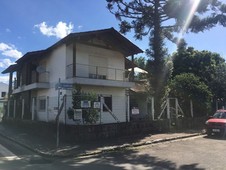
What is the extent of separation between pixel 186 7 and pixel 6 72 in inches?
822

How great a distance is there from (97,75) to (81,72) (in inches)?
63.6

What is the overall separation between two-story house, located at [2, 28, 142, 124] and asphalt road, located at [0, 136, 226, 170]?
20.8 ft

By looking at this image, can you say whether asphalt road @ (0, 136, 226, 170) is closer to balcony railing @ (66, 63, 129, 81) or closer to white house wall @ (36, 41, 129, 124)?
white house wall @ (36, 41, 129, 124)

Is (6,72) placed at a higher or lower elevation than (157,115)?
higher

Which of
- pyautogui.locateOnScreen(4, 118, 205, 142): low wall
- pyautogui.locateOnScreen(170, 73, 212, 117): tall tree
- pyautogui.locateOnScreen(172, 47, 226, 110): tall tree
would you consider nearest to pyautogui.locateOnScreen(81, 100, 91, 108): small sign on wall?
pyautogui.locateOnScreen(4, 118, 205, 142): low wall

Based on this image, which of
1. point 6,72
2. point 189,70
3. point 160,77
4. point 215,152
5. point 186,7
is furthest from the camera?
point 189,70

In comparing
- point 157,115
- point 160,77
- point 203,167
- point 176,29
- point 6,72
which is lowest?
point 203,167

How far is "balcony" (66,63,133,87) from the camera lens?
19.9m

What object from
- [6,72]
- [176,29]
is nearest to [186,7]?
[176,29]

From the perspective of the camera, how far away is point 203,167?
966 centimetres

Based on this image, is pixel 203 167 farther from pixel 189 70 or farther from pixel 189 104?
pixel 189 70

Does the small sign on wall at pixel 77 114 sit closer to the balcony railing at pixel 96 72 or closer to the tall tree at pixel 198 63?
the balcony railing at pixel 96 72

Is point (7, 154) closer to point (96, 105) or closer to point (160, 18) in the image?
point (96, 105)

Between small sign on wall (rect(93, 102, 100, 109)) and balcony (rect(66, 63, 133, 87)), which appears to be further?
balcony (rect(66, 63, 133, 87))
